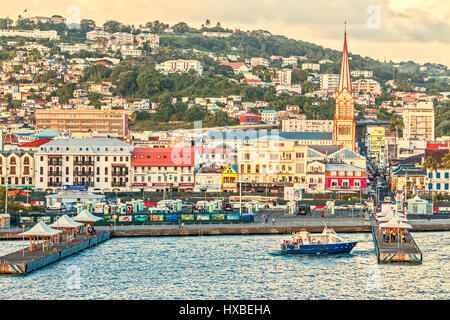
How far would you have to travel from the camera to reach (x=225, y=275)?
4969 cm

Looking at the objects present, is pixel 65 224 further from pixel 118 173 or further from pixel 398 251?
pixel 118 173

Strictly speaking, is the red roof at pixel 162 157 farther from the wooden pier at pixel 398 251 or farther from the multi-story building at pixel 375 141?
the multi-story building at pixel 375 141

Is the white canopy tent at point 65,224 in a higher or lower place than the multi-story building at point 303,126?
lower

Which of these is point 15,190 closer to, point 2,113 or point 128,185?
point 128,185

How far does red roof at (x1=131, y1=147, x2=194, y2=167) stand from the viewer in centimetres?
9750

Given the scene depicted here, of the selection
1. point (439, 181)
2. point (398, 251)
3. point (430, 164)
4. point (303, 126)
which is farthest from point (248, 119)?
point (398, 251)

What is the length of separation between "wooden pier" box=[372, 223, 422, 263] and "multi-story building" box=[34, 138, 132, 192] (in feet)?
135

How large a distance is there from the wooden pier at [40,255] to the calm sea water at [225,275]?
1.75 ft

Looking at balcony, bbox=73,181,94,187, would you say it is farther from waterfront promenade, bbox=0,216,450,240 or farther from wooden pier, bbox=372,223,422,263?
wooden pier, bbox=372,223,422,263

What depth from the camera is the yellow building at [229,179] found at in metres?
96.8

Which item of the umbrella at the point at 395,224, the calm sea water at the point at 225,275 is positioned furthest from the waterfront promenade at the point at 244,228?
the umbrella at the point at 395,224

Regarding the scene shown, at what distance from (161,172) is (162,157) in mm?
1711

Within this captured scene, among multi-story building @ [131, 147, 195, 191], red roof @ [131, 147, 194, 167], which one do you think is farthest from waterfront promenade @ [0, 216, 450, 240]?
red roof @ [131, 147, 194, 167]
